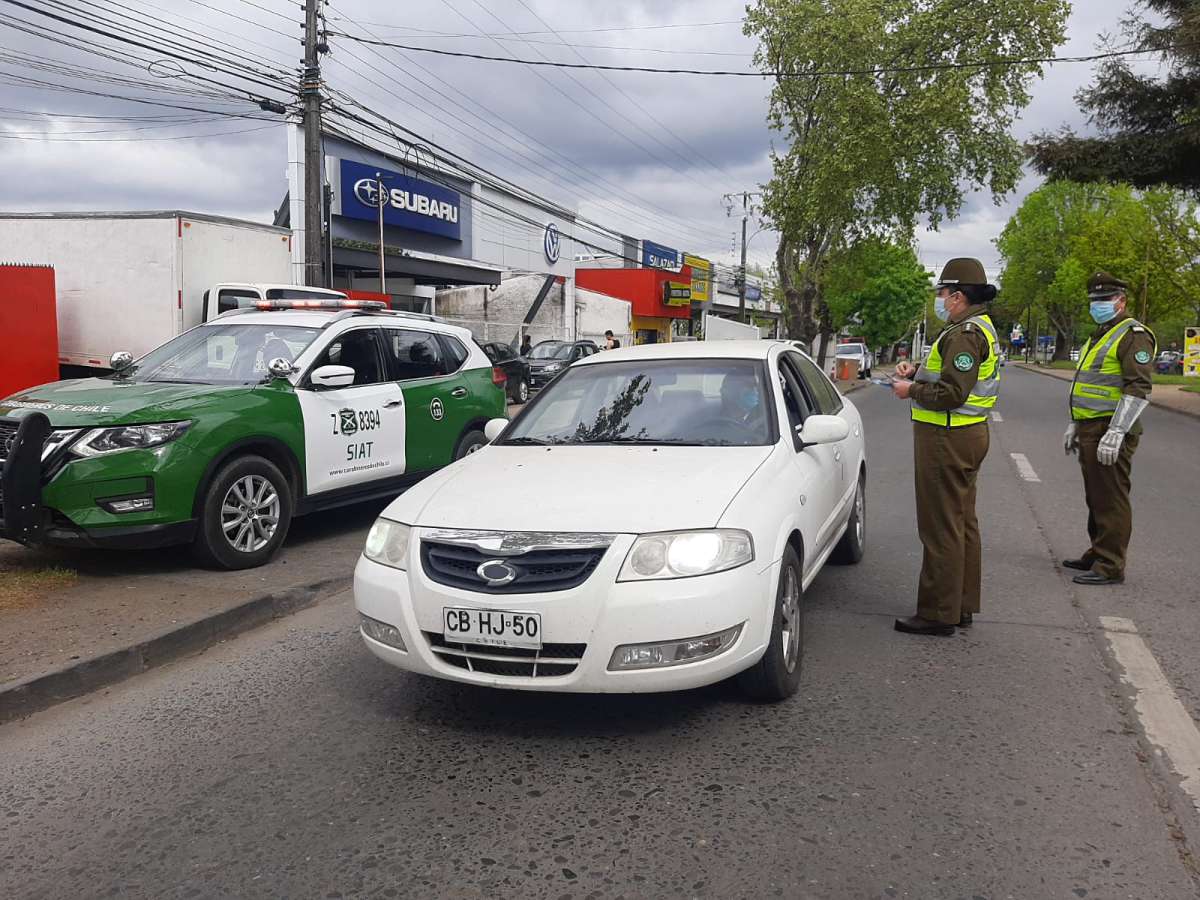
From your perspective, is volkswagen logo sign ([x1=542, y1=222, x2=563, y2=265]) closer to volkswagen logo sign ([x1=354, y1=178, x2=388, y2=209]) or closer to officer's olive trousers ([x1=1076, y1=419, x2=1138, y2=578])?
volkswagen logo sign ([x1=354, y1=178, x2=388, y2=209])

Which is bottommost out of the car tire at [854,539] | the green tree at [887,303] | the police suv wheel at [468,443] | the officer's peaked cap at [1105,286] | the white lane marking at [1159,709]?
the white lane marking at [1159,709]

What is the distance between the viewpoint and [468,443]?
9023mm

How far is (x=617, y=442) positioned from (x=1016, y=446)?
38.4ft

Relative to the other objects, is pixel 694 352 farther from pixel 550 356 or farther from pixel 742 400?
pixel 550 356

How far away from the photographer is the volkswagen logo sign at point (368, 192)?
84.1 feet

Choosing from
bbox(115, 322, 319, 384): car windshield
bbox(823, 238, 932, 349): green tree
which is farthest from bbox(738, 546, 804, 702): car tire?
bbox(823, 238, 932, 349): green tree

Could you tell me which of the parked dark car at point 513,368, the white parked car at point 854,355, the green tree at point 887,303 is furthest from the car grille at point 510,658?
the green tree at point 887,303

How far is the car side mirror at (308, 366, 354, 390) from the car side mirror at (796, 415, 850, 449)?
12.0 ft

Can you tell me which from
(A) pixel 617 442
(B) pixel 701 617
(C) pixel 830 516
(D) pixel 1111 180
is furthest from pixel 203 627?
(D) pixel 1111 180

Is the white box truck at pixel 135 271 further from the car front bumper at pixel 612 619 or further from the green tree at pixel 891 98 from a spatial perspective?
the green tree at pixel 891 98

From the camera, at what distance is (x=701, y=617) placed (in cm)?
358

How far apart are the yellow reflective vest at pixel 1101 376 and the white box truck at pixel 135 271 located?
427 inches

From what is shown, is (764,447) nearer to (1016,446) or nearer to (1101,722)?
(1101,722)

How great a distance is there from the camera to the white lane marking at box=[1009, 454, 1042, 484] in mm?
11422
